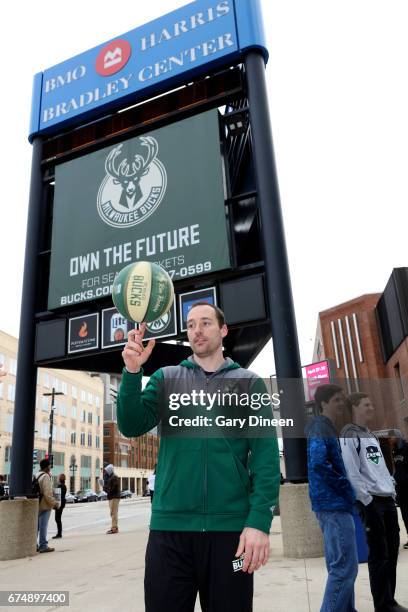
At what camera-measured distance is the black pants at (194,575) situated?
92.0 inches

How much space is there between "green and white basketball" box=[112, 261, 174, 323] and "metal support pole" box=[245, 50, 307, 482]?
12.1 ft

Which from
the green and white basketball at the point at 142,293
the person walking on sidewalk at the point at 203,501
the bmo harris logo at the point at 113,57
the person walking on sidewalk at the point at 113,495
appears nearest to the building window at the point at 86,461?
the person walking on sidewalk at the point at 113,495

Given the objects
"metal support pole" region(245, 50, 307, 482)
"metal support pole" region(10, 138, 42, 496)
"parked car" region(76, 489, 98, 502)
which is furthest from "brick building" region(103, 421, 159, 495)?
"metal support pole" region(245, 50, 307, 482)

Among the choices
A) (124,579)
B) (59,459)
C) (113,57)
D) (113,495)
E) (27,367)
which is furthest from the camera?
(59,459)

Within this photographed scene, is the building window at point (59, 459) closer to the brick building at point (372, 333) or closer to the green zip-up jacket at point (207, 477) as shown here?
the brick building at point (372, 333)

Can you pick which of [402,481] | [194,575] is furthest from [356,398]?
[402,481]

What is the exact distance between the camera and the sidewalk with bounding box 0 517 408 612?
510 cm

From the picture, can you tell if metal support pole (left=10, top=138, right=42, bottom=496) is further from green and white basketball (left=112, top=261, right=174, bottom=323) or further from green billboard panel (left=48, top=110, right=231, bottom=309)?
green and white basketball (left=112, top=261, right=174, bottom=323)

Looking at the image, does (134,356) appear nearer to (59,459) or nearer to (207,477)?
Result: (207,477)

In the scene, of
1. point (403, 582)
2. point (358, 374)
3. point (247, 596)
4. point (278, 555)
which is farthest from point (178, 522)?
point (358, 374)

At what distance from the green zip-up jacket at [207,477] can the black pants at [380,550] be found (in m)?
2.26

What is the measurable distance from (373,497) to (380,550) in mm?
433

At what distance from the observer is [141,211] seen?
454 inches

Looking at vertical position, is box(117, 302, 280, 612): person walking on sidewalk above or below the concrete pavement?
above
